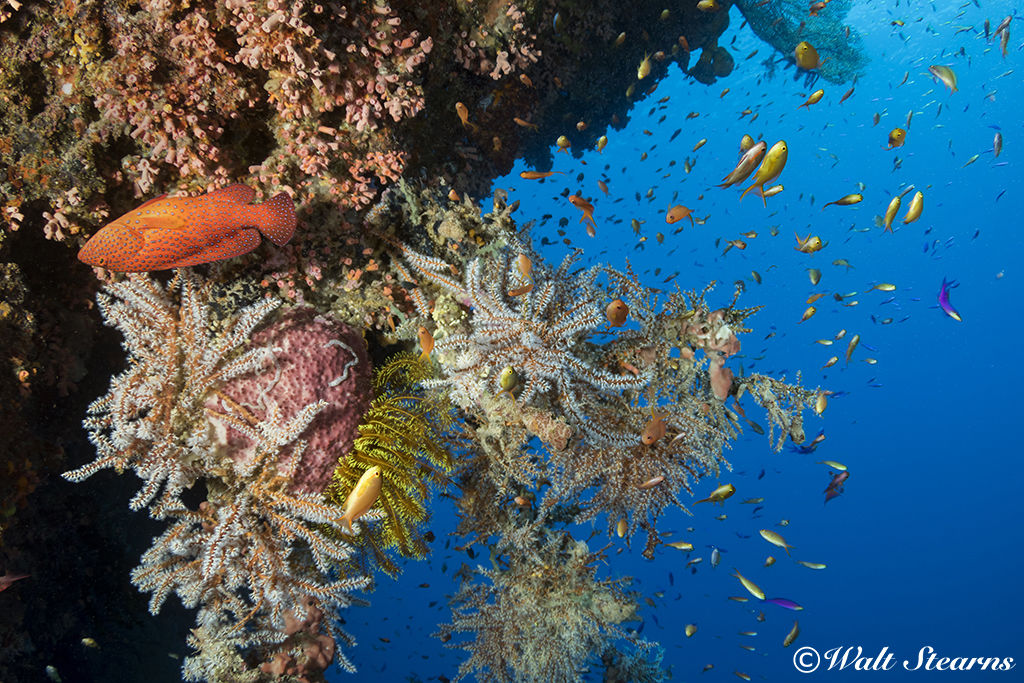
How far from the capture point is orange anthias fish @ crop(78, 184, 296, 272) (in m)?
2.46

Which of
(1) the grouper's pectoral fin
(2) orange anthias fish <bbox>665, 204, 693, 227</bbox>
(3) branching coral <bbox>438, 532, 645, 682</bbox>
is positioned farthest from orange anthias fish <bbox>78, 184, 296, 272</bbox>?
(3) branching coral <bbox>438, 532, 645, 682</bbox>

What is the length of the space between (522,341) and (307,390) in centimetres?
150

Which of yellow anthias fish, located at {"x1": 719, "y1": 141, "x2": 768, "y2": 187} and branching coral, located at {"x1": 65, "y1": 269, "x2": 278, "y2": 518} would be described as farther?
yellow anthias fish, located at {"x1": 719, "y1": 141, "x2": 768, "y2": 187}

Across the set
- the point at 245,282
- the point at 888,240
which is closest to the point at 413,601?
the point at 245,282

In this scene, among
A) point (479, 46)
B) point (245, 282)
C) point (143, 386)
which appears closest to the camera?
point (143, 386)

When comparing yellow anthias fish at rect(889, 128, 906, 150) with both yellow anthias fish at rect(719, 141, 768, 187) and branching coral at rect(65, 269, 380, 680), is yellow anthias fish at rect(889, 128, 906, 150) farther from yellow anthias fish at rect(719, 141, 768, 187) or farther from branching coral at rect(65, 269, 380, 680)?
branching coral at rect(65, 269, 380, 680)

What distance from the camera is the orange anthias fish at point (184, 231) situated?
8.09 feet

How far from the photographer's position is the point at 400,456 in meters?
3.36

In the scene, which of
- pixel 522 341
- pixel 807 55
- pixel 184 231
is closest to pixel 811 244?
pixel 807 55

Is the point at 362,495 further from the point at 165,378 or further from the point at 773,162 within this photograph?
the point at 773,162

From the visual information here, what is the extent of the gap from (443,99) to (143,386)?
3445 mm

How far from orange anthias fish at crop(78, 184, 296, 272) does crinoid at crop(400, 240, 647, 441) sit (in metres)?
1.15

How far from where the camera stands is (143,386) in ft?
9.77

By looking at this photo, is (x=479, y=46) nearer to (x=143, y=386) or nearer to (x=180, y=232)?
(x=180, y=232)
